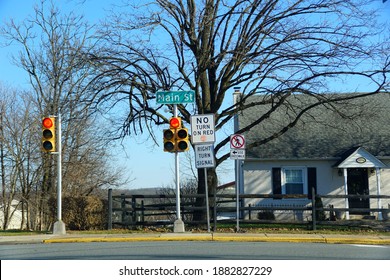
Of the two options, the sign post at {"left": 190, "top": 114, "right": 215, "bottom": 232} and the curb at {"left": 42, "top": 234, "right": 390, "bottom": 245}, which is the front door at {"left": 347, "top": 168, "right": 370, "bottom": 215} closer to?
the curb at {"left": 42, "top": 234, "right": 390, "bottom": 245}

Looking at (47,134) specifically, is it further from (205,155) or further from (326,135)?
(326,135)

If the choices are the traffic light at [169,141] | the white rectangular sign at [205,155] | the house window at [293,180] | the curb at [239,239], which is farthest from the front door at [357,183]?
the traffic light at [169,141]

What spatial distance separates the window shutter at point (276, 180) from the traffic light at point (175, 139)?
36.5 ft

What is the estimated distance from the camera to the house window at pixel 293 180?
87.8ft

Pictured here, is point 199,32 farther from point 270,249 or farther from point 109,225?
point 270,249

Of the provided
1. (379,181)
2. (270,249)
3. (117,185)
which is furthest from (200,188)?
(117,185)

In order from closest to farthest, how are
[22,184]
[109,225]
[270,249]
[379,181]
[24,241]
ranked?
[270,249], [24,241], [109,225], [379,181], [22,184]

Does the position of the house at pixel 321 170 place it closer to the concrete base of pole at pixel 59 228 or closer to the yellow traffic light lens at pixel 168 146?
the yellow traffic light lens at pixel 168 146

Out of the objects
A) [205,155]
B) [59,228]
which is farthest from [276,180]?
[59,228]

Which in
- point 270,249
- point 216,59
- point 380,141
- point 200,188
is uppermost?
point 216,59

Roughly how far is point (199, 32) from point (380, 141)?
12322mm

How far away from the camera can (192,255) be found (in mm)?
11922
